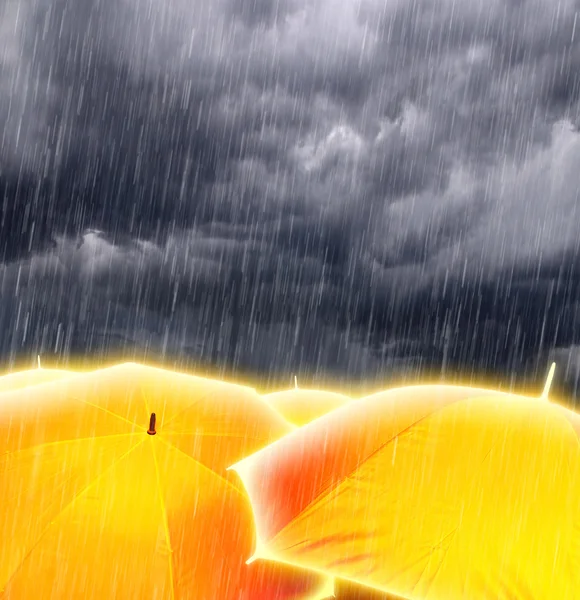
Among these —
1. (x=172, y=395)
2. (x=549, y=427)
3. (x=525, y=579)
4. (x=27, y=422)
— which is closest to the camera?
(x=525, y=579)

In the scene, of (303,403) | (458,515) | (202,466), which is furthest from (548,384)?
(303,403)

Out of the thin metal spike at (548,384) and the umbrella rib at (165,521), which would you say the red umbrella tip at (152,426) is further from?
the thin metal spike at (548,384)

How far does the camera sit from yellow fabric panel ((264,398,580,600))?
12.5ft

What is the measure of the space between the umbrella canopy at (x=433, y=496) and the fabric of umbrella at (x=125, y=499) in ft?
1.30

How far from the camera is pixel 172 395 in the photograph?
5.34m

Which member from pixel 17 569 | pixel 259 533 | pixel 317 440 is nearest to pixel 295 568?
pixel 259 533

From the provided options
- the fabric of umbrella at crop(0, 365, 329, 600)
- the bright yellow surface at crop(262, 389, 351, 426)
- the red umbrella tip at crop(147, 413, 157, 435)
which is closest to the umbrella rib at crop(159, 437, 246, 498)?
the fabric of umbrella at crop(0, 365, 329, 600)

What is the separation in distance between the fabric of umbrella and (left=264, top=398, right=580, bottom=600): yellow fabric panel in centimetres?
52

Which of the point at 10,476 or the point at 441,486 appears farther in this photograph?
the point at 10,476

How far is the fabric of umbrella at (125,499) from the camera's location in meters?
4.26

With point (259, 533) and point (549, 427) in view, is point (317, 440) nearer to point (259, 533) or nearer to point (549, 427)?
point (259, 533)

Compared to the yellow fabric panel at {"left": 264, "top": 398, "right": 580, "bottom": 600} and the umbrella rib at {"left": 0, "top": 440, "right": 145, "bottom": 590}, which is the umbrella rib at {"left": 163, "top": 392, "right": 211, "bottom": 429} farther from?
the yellow fabric panel at {"left": 264, "top": 398, "right": 580, "bottom": 600}

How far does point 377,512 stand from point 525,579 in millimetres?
784

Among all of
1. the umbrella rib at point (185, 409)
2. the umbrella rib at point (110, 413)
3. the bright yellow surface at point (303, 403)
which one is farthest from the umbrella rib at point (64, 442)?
the bright yellow surface at point (303, 403)
